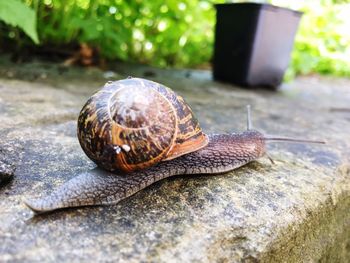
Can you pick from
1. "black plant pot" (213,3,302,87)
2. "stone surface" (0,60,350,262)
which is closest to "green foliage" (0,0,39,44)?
"stone surface" (0,60,350,262)

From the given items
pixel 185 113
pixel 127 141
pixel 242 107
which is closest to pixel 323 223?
pixel 185 113

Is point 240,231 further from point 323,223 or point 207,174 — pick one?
point 323,223

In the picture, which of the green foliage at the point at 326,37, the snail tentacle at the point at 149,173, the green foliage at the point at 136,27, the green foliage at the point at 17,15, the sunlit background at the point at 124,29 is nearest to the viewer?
the snail tentacle at the point at 149,173

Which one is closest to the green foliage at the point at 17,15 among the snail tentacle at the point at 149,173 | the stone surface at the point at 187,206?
the stone surface at the point at 187,206

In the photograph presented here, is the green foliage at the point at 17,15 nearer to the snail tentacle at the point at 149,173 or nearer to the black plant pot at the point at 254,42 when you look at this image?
the snail tentacle at the point at 149,173

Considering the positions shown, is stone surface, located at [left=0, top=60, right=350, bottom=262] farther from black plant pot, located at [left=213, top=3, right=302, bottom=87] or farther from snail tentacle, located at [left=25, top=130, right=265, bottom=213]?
black plant pot, located at [left=213, top=3, right=302, bottom=87]

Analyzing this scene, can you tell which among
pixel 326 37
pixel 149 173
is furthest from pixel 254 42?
pixel 326 37

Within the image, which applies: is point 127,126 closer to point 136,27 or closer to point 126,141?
point 126,141
